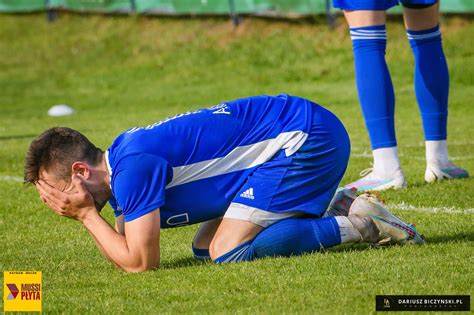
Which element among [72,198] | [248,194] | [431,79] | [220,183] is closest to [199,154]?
[220,183]

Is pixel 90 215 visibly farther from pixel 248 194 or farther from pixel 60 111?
pixel 60 111

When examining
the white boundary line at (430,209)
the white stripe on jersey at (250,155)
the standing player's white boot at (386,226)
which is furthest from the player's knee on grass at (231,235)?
the white boundary line at (430,209)

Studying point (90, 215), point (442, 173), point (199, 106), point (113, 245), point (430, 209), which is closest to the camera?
point (113, 245)

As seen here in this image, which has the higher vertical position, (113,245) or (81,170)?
(81,170)

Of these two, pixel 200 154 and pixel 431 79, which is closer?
pixel 200 154

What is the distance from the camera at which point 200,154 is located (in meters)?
5.17

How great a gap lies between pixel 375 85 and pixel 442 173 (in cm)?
88

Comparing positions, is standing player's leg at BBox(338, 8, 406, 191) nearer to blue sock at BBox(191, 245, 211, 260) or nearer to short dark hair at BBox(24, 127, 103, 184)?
blue sock at BBox(191, 245, 211, 260)

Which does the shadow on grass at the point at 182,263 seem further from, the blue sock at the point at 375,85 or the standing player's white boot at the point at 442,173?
the standing player's white boot at the point at 442,173

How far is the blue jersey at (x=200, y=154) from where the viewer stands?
4.88 metres

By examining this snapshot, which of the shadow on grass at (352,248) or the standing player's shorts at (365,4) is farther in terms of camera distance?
the standing player's shorts at (365,4)

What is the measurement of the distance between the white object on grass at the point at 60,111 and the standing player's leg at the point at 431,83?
8.63 m

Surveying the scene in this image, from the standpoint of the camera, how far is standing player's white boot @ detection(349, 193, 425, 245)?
5438 mm

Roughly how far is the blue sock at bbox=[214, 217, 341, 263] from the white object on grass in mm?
10651
